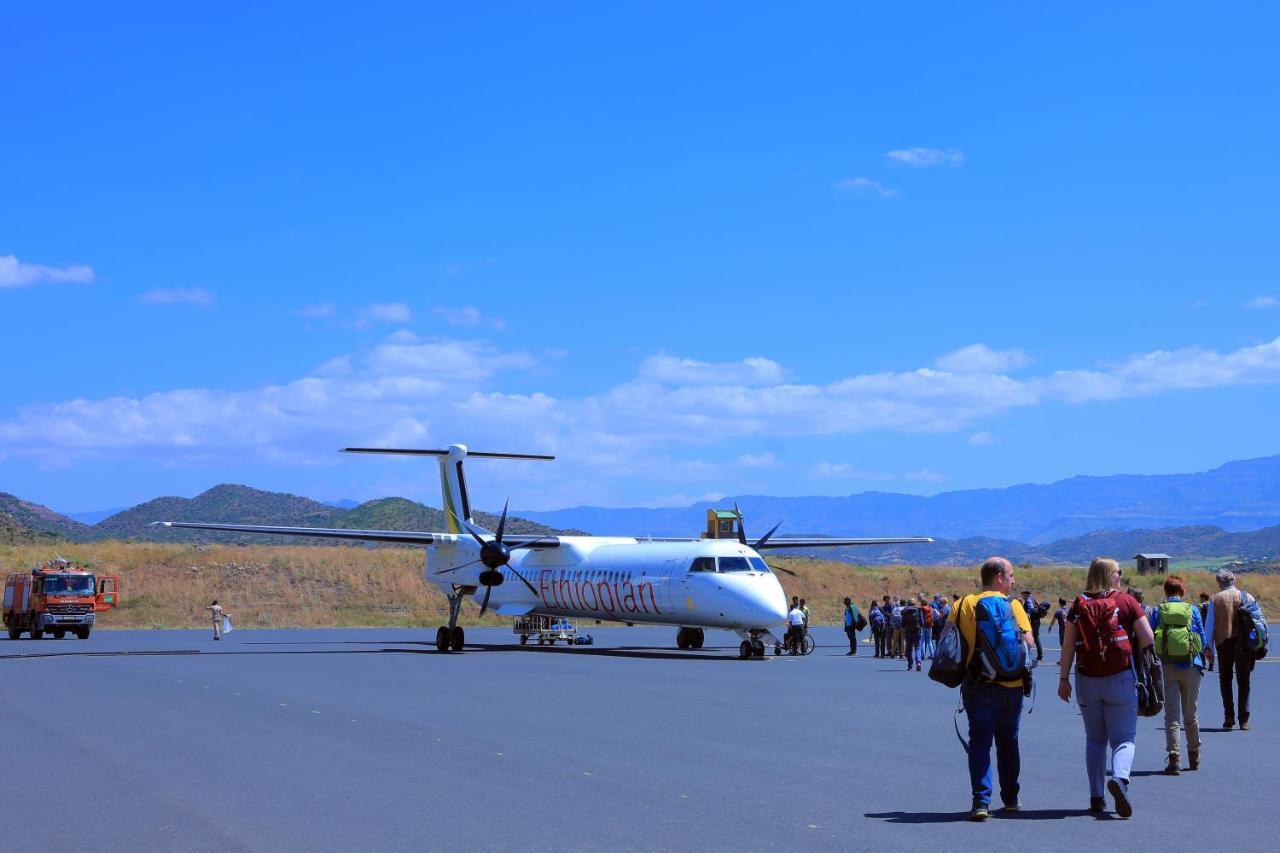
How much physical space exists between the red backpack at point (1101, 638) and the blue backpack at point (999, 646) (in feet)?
2.00

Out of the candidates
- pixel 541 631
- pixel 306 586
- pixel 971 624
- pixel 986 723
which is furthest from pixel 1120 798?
pixel 306 586

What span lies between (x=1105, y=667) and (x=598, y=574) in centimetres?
2608

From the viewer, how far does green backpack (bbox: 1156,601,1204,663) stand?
38.9ft

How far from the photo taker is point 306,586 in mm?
70125

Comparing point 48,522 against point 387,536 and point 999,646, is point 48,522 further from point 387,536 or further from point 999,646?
point 999,646

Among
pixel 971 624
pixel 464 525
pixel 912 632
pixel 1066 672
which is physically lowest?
pixel 912 632

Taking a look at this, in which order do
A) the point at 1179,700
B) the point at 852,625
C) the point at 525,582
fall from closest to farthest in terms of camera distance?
the point at 1179,700 < the point at 852,625 < the point at 525,582

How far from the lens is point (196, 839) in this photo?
8.36 m

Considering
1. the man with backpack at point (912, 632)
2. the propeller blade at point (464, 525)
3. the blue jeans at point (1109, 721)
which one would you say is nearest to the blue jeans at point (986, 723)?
the blue jeans at point (1109, 721)

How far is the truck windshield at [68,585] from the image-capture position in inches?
1671

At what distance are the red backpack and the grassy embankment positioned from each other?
50.2 metres

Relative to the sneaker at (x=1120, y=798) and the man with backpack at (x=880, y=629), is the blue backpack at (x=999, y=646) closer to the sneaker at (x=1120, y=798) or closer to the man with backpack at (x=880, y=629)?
the sneaker at (x=1120, y=798)

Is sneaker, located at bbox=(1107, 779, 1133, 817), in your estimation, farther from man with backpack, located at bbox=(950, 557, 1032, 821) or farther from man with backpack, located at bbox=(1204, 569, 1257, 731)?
man with backpack, located at bbox=(1204, 569, 1257, 731)

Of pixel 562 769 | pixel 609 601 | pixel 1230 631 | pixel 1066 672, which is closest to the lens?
pixel 1066 672
